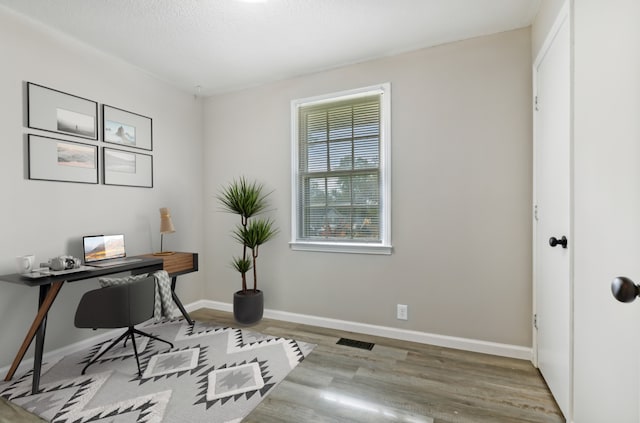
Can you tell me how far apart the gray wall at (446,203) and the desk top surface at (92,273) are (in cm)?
123

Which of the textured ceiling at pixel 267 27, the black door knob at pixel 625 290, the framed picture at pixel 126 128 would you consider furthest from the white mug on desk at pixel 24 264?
the black door knob at pixel 625 290

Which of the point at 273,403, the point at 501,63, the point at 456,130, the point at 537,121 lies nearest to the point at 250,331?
the point at 273,403

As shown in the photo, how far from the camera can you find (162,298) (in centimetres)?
256

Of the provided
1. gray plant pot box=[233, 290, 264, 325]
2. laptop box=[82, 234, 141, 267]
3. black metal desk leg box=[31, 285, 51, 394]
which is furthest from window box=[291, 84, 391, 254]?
black metal desk leg box=[31, 285, 51, 394]

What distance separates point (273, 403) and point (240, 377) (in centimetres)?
40

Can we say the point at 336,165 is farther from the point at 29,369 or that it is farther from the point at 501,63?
the point at 29,369

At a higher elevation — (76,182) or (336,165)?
(336,165)

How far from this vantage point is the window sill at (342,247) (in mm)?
2859

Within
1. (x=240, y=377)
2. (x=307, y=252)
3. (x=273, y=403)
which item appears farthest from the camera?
(x=307, y=252)

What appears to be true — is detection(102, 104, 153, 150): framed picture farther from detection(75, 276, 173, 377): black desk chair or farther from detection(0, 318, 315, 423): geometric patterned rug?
detection(0, 318, 315, 423): geometric patterned rug

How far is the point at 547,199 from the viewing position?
1.98 metres

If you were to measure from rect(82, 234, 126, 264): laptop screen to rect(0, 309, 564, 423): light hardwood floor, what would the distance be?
3.64ft

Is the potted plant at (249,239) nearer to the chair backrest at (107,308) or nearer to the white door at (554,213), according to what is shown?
the chair backrest at (107,308)

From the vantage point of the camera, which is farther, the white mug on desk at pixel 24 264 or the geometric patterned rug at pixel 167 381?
the white mug on desk at pixel 24 264
